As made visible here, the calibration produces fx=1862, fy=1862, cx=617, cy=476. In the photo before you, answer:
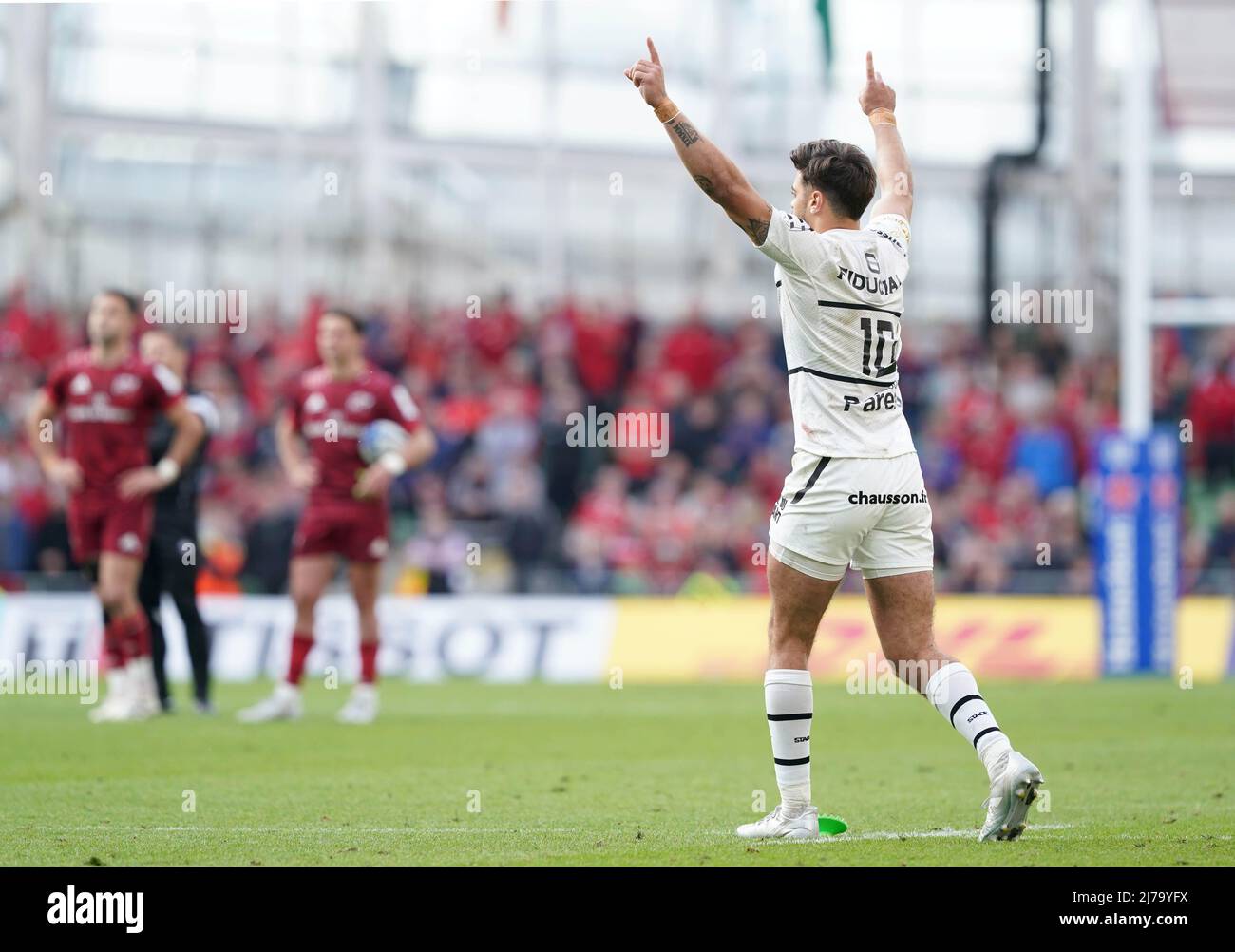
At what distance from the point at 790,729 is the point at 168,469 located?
7.09m

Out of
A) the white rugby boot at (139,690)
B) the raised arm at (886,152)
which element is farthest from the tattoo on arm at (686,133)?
the white rugby boot at (139,690)

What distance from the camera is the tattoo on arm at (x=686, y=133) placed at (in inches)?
272

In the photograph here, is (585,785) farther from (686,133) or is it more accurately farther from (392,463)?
(392,463)

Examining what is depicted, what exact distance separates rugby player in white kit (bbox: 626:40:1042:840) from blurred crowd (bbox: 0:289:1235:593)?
41.2 ft

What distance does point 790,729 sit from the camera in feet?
24.1

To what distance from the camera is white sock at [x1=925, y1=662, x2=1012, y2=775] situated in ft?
23.0

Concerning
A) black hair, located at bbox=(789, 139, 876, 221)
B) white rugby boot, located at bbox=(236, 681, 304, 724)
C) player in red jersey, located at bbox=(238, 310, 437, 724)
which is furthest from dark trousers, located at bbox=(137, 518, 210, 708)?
black hair, located at bbox=(789, 139, 876, 221)
